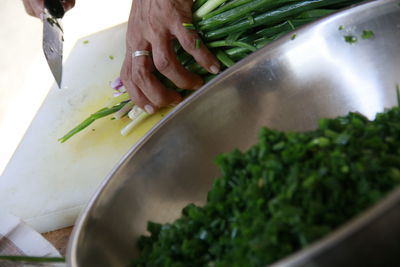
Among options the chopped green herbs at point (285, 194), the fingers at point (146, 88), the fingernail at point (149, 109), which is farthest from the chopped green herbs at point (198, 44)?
the chopped green herbs at point (285, 194)

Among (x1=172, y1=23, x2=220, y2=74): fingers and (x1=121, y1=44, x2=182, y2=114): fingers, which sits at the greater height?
(x1=172, y1=23, x2=220, y2=74): fingers

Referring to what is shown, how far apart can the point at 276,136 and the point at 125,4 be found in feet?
8.01

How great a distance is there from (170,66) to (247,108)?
22.9 inches

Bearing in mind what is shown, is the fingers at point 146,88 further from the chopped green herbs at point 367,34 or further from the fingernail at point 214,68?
the chopped green herbs at point 367,34

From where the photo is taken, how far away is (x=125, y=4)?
10.4 ft

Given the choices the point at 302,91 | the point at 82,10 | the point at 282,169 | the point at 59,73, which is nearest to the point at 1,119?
the point at 82,10

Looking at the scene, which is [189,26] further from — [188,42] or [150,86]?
[150,86]

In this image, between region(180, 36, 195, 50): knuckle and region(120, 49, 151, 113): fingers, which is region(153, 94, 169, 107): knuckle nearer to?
region(120, 49, 151, 113): fingers

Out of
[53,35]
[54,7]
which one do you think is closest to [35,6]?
[54,7]

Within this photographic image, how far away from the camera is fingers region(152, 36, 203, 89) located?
1844 millimetres

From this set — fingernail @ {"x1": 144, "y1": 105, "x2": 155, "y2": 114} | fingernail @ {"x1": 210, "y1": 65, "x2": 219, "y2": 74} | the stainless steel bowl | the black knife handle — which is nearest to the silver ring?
fingernail @ {"x1": 144, "y1": 105, "x2": 155, "y2": 114}

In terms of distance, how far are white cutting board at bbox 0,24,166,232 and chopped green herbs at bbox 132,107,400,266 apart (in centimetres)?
80

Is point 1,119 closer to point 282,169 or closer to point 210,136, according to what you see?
point 210,136

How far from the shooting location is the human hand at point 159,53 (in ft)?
5.93
